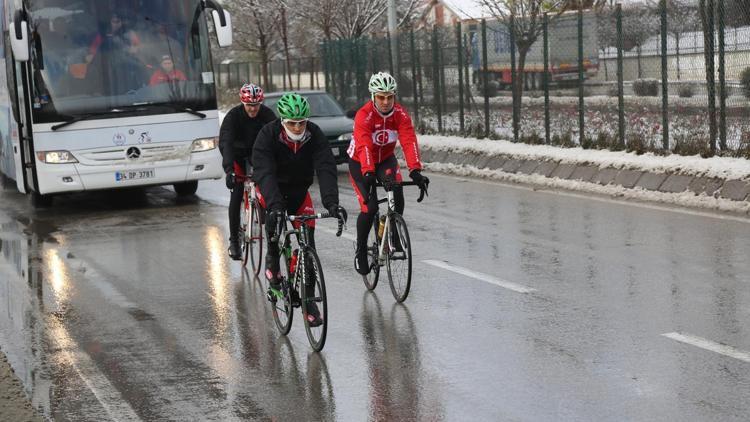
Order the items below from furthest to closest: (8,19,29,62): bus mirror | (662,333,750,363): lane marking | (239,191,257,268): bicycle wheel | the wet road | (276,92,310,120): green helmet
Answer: (8,19,29,62): bus mirror < (239,191,257,268): bicycle wheel < (276,92,310,120): green helmet < (662,333,750,363): lane marking < the wet road

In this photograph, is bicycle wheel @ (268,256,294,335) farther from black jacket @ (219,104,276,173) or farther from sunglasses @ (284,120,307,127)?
black jacket @ (219,104,276,173)

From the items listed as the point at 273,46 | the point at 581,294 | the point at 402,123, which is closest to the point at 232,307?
the point at 402,123

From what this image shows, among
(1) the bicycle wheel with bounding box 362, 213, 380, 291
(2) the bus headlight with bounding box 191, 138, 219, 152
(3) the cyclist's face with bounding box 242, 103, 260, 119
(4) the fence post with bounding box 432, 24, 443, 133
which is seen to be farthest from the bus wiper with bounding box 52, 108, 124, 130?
(4) the fence post with bounding box 432, 24, 443, 133

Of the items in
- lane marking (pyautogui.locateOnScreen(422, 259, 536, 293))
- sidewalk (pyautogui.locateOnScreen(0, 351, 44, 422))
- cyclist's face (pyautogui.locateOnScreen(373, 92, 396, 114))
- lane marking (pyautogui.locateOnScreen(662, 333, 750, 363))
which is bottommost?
lane marking (pyautogui.locateOnScreen(662, 333, 750, 363))

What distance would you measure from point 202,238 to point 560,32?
9572 millimetres

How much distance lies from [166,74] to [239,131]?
564cm

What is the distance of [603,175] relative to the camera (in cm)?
1709

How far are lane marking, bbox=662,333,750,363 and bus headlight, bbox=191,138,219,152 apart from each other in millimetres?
10138

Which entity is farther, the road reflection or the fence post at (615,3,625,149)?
the fence post at (615,3,625,149)

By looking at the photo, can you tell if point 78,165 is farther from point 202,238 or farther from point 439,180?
point 439,180

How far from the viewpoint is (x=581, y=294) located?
380 inches

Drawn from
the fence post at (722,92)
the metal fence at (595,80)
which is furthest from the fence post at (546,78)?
the fence post at (722,92)

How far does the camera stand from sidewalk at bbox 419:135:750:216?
48.5 feet

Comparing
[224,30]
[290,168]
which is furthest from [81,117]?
Result: [290,168]
